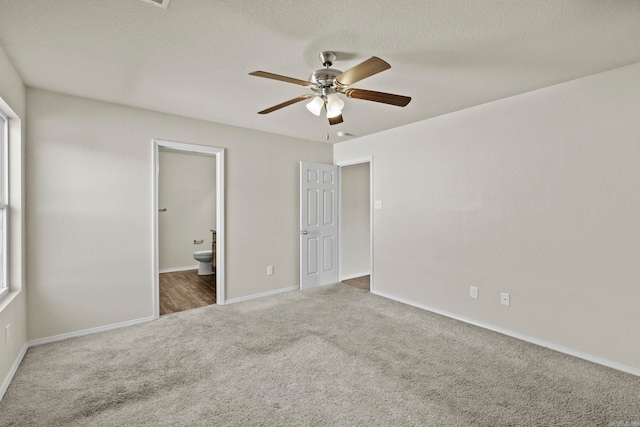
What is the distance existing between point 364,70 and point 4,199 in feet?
9.64

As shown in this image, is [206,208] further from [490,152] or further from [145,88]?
[490,152]

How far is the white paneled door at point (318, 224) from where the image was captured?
4.74 meters

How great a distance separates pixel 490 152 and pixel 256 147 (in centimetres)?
290

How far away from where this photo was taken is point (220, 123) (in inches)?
158

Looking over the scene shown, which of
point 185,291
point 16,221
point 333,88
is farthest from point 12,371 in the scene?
point 333,88

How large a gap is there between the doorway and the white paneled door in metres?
0.23

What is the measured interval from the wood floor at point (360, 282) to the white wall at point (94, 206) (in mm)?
1956

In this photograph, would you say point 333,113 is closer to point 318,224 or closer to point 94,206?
point 94,206

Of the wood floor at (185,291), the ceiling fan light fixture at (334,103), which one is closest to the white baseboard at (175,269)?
the wood floor at (185,291)

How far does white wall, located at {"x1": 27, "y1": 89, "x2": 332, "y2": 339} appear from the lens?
2.88 meters

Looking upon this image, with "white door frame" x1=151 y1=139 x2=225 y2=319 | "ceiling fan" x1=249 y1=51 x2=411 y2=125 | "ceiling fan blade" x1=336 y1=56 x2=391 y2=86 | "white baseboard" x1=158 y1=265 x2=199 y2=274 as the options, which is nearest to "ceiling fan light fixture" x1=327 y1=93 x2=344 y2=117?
"ceiling fan" x1=249 y1=51 x2=411 y2=125

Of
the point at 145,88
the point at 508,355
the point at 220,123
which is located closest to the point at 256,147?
the point at 220,123

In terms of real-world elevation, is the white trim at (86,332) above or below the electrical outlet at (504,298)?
below

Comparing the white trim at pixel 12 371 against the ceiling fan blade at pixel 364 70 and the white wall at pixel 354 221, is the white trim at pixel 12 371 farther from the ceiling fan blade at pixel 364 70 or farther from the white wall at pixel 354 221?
the white wall at pixel 354 221
